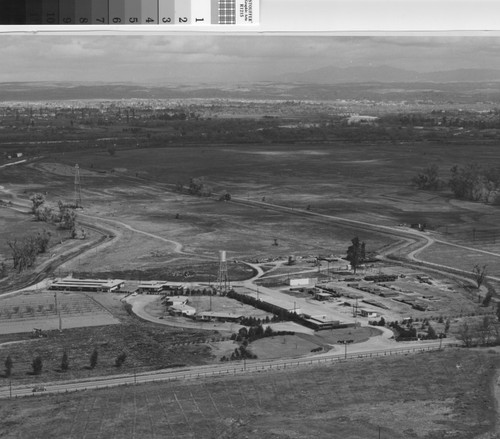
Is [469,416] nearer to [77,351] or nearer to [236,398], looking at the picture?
[236,398]

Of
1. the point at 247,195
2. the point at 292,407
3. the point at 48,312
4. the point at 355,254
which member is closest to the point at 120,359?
the point at 292,407

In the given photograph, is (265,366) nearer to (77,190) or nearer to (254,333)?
(254,333)

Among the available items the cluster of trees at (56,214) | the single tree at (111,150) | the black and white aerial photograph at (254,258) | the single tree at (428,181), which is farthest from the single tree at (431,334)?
the single tree at (111,150)

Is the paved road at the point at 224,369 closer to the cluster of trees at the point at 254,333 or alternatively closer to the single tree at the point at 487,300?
the cluster of trees at the point at 254,333

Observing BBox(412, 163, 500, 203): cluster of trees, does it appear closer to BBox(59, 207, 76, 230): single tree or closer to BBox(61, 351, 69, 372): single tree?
BBox(59, 207, 76, 230): single tree

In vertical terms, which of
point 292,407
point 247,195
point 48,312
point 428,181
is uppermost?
point 428,181

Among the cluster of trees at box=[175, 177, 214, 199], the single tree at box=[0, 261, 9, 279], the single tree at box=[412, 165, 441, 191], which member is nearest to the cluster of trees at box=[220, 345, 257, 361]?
the single tree at box=[0, 261, 9, 279]
